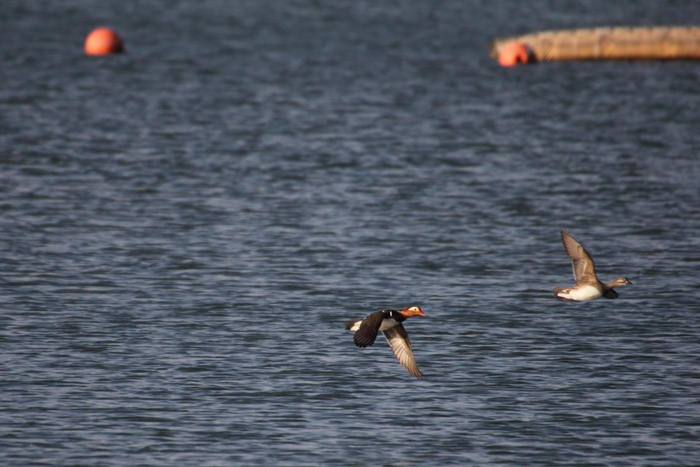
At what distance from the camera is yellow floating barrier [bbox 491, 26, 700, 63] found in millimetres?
58062

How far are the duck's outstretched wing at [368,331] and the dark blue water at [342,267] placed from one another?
143 centimetres

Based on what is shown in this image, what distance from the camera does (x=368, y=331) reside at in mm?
15789

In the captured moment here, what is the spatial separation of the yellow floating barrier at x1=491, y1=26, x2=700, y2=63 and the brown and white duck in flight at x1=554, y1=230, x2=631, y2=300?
1597 inches

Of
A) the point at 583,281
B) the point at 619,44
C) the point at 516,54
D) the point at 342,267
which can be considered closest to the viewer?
the point at 583,281

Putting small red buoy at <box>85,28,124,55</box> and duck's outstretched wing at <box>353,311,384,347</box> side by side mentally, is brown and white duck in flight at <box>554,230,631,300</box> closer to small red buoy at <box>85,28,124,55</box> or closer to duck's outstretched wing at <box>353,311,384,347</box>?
duck's outstretched wing at <box>353,311,384,347</box>

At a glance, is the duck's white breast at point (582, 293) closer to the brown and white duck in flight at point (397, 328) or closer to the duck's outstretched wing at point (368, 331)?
the brown and white duck in flight at point (397, 328)

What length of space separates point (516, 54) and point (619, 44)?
16.5ft

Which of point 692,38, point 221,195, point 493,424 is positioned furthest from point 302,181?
point 692,38

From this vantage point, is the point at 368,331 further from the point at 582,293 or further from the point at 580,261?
the point at 580,261

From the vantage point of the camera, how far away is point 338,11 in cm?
9531

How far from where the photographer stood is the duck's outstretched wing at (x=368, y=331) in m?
15.6

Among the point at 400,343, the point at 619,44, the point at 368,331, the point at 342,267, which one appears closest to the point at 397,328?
the point at 400,343

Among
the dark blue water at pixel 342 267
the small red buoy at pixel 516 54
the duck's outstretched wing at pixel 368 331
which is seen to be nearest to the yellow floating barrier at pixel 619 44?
the small red buoy at pixel 516 54

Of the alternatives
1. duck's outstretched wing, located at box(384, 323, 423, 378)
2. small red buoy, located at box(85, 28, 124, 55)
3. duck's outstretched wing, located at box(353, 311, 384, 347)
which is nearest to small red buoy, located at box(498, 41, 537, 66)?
small red buoy, located at box(85, 28, 124, 55)
